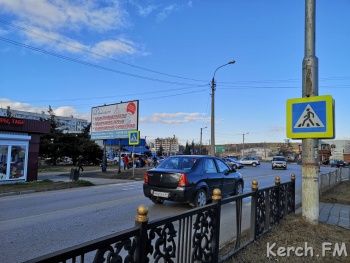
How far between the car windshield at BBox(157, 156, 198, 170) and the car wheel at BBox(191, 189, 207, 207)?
79cm

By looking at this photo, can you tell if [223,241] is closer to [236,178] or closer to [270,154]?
[236,178]

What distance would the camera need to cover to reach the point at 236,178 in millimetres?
11414

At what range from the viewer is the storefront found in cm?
1819

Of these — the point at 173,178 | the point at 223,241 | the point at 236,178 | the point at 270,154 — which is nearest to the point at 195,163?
the point at 173,178

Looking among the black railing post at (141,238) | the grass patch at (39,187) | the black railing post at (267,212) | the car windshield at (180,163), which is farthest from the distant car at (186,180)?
the grass patch at (39,187)

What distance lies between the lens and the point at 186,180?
28.8 ft

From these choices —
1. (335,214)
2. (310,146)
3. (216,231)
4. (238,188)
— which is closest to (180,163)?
(238,188)

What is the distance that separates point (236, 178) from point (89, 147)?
108 feet

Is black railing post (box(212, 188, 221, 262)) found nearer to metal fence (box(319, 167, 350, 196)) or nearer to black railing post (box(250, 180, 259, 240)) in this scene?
black railing post (box(250, 180, 259, 240))

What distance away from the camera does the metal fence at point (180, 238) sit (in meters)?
2.43

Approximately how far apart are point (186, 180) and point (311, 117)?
380cm

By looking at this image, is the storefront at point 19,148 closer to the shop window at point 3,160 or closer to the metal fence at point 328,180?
the shop window at point 3,160

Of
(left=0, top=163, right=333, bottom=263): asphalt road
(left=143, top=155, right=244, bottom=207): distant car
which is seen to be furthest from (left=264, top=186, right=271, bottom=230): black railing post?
(left=143, top=155, right=244, bottom=207): distant car

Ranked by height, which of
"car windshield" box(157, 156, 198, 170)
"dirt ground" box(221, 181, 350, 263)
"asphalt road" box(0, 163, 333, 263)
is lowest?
"asphalt road" box(0, 163, 333, 263)
